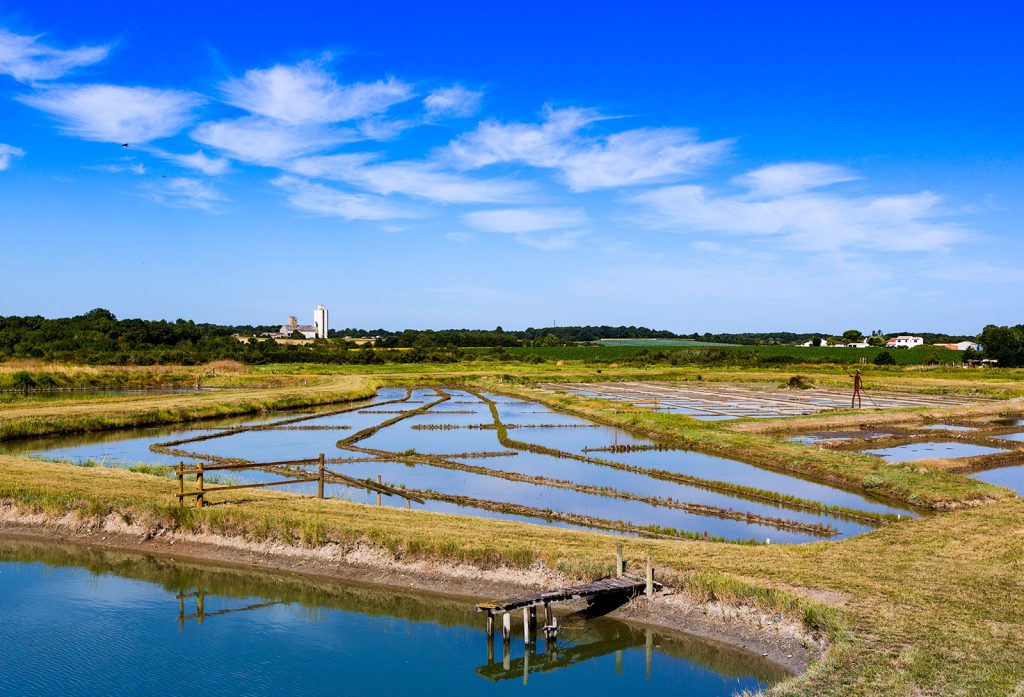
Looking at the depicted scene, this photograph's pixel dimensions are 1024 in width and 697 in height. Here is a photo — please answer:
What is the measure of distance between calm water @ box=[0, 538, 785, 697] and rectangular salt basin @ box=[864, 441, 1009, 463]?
2268 cm

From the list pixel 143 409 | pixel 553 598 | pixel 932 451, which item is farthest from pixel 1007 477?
pixel 143 409

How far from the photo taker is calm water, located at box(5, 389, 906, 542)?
2284 cm

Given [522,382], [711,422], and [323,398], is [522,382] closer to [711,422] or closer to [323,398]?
[323,398]

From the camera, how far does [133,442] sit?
36.9m

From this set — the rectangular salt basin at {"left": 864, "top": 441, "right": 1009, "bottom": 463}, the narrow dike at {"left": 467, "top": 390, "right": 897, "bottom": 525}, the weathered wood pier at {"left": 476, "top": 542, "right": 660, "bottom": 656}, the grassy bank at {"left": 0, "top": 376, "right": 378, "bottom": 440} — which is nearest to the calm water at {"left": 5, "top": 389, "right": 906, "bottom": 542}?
the narrow dike at {"left": 467, "top": 390, "right": 897, "bottom": 525}

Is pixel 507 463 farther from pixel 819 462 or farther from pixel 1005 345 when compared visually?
pixel 1005 345

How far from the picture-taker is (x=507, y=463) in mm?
32125

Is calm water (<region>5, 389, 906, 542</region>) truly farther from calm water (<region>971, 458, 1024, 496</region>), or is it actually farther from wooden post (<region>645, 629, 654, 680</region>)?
wooden post (<region>645, 629, 654, 680</region>)

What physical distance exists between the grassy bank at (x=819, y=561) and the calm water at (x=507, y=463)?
3.02 metres

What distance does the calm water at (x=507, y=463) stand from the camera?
2284 cm

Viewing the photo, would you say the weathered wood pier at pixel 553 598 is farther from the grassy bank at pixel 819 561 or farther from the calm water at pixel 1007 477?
the calm water at pixel 1007 477

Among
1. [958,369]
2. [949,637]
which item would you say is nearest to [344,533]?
[949,637]

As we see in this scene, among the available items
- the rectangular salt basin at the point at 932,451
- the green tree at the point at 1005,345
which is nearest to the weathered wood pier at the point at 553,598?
the rectangular salt basin at the point at 932,451

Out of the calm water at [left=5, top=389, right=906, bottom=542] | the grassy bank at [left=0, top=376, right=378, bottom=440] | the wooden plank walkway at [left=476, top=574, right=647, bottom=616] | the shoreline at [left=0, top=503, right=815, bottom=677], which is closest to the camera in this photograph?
the wooden plank walkway at [left=476, top=574, right=647, bottom=616]
